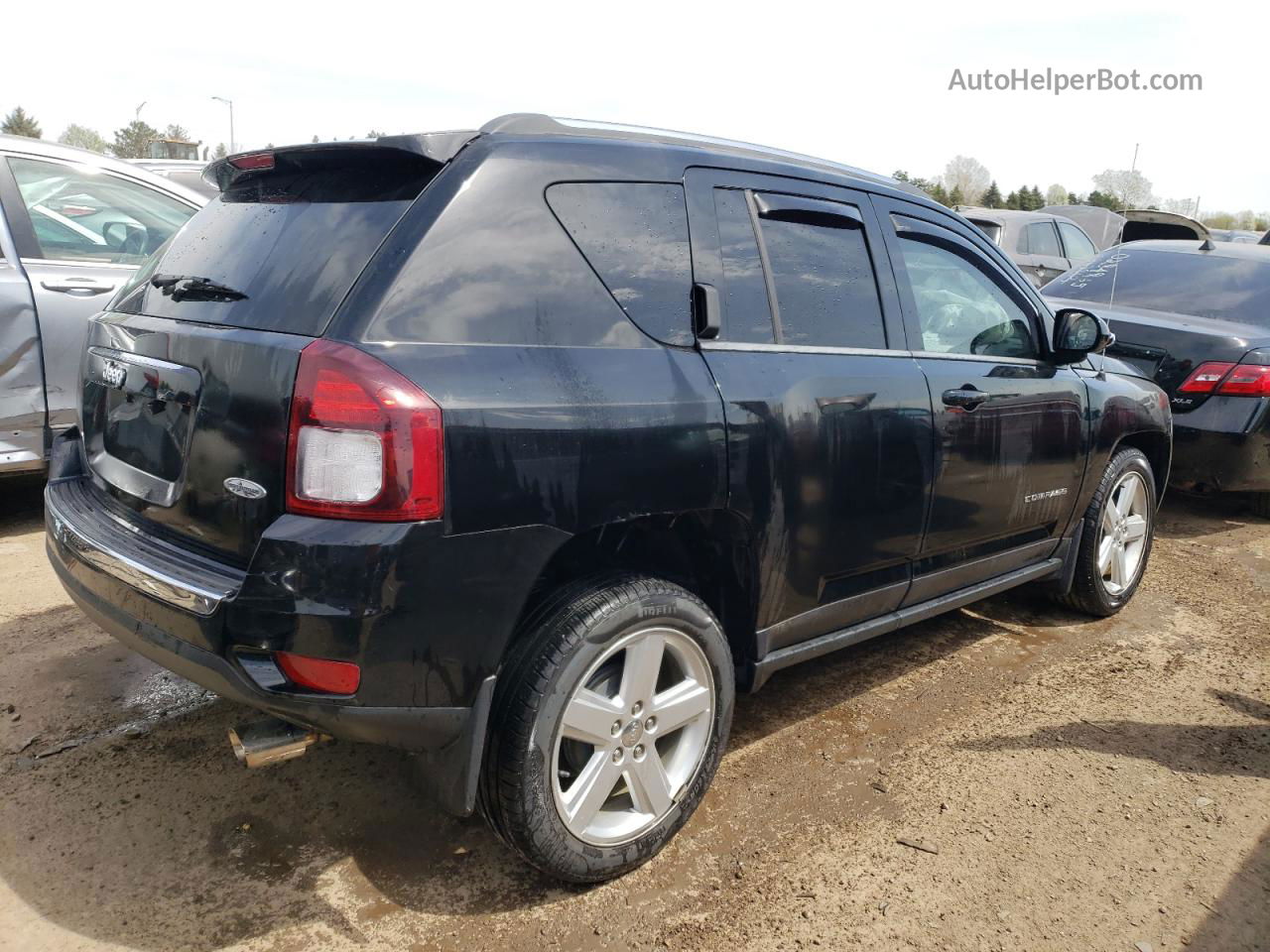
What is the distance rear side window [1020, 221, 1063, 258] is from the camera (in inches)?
466

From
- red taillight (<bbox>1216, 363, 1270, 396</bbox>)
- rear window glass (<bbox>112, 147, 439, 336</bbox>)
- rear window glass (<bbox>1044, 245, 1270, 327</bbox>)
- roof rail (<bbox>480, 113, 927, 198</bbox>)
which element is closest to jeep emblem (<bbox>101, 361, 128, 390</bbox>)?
rear window glass (<bbox>112, 147, 439, 336</bbox>)

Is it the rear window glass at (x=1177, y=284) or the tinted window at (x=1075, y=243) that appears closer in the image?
the rear window glass at (x=1177, y=284)

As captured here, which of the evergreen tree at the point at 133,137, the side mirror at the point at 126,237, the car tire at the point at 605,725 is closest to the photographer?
the car tire at the point at 605,725

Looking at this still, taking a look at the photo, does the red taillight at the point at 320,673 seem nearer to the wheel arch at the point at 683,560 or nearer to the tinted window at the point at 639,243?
the wheel arch at the point at 683,560

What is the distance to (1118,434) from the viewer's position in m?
4.25

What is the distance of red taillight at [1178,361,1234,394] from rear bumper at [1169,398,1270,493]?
0.08 meters

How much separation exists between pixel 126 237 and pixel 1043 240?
10381mm

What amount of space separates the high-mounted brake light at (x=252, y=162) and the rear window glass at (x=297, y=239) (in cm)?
3

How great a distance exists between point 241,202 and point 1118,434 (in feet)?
11.5

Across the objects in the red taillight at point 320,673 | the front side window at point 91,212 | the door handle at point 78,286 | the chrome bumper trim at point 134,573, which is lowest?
the red taillight at point 320,673

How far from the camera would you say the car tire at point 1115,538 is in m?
4.32

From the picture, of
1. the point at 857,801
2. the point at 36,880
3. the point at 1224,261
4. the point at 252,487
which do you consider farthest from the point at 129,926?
the point at 1224,261

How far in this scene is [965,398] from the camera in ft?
10.9

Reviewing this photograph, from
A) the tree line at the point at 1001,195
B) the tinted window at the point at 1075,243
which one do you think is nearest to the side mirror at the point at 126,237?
the tinted window at the point at 1075,243
